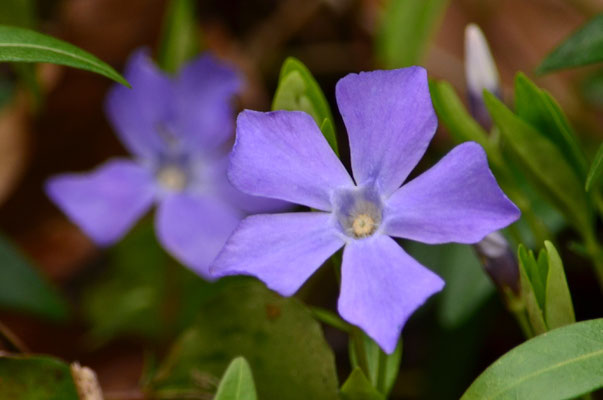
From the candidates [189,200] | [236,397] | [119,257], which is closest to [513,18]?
[189,200]

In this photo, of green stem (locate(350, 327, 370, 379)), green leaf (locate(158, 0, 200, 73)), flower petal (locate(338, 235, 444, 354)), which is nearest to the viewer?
flower petal (locate(338, 235, 444, 354))

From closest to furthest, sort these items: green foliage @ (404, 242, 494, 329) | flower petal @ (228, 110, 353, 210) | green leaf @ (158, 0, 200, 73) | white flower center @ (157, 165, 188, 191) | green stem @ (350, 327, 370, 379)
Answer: flower petal @ (228, 110, 353, 210) < green stem @ (350, 327, 370, 379) < green foliage @ (404, 242, 494, 329) < green leaf @ (158, 0, 200, 73) < white flower center @ (157, 165, 188, 191)

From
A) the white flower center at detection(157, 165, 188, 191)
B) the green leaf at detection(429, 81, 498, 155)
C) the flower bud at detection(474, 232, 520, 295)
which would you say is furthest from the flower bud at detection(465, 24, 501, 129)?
the white flower center at detection(157, 165, 188, 191)

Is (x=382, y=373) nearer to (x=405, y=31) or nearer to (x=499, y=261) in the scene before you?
(x=499, y=261)

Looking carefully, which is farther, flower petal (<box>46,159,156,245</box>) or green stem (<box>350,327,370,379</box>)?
flower petal (<box>46,159,156,245</box>)

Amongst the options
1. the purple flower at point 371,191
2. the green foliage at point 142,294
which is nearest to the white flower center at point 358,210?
the purple flower at point 371,191

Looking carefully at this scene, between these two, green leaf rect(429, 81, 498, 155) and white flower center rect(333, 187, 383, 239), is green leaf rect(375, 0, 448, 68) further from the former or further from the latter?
white flower center rect(333, 187, 383, 239)
